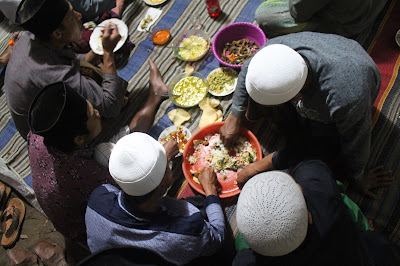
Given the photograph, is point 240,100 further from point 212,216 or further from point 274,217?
point 274,217

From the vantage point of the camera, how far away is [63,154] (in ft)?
6.41

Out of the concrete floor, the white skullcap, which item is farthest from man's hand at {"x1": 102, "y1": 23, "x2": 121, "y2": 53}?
the concrete floor

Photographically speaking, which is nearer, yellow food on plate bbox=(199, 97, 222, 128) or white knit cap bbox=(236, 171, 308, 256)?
white knit cap bbox=(236, 171, 308, 256)

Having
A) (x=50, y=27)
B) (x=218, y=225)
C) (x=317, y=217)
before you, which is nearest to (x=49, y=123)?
(x=50, y=27)

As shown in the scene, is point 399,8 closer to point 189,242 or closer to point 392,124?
point 392,124

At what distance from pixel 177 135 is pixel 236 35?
1219 mm

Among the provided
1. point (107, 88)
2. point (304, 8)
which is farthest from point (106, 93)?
point (304, 8)

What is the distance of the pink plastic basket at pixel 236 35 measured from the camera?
2988 millimetres

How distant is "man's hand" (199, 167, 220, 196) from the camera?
2336 mm

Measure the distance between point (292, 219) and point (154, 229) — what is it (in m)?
0.72

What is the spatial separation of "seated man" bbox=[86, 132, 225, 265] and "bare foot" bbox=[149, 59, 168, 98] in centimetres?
136

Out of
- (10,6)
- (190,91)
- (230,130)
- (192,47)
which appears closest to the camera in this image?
(230,130)

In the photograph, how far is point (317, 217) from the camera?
155 centimetres

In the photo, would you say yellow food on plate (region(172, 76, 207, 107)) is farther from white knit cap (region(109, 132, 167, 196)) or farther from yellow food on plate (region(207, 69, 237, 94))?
white knit cap (region(109, 132, 167, 196))
